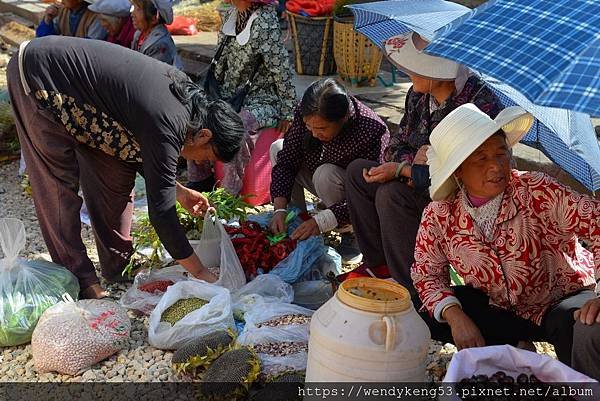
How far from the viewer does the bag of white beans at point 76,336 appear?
3.31m

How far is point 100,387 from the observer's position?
330 cm

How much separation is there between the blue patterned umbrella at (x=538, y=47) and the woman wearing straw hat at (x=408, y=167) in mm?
951

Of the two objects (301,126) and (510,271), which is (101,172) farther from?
(510,271)

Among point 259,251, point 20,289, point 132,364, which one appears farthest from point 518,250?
point 20,289

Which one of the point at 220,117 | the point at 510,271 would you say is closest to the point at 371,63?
the point at 220,117

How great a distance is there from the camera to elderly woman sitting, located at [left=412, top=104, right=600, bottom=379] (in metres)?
2.68

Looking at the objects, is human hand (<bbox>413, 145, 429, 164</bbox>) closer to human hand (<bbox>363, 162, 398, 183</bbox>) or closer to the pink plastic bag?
human hand (<bbox>363, 162, 398, 183</bbox>)

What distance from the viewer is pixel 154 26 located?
18.2ft

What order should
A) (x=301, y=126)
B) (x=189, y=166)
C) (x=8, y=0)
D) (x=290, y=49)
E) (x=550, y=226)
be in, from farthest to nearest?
(x=8, y=0) < (x=290, y=49) < (x=189, y=166) < (x=301, y=126) < (x=550, y=226)

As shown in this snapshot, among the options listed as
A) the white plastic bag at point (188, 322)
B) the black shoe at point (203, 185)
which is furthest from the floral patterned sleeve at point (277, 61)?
the white plastic bag at point (188, 322)

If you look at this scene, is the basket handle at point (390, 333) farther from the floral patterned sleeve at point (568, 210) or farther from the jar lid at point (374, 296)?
the floral patterned sleeve at point (568, 210)

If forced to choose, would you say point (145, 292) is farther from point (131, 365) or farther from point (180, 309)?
point (131, 365)

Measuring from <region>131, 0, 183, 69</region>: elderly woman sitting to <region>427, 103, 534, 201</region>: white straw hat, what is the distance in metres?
3.12

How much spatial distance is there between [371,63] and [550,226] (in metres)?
4.19
